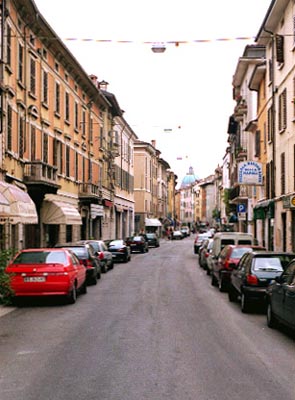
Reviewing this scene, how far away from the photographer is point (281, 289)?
10.9 metres

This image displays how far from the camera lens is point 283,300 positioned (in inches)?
419

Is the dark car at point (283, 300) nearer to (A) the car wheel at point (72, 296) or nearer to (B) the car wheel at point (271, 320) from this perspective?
(B) the car wheel at point (271, 320)

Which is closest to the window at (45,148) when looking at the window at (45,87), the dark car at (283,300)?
the window at (45,87)

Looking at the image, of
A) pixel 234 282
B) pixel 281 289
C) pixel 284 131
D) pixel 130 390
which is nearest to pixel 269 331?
pixel 281 289

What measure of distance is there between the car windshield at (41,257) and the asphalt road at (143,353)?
1.12 meters

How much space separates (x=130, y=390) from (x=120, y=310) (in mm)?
7507

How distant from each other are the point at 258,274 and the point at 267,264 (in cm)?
43

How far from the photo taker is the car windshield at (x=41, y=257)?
1555 cm

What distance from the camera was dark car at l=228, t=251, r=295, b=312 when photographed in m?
13.5

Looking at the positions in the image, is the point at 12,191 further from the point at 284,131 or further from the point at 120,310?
the point at 284,131

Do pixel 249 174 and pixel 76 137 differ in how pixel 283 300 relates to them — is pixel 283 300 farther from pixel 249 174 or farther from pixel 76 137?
pixel 76 137

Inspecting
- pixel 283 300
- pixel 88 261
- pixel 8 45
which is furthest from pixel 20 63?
pixel 283 300

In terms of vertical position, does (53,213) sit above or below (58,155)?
below

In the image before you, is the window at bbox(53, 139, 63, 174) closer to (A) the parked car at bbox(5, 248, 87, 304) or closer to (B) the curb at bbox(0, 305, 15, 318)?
(A) the parked car at bbox(5, 248, 87, 304)
